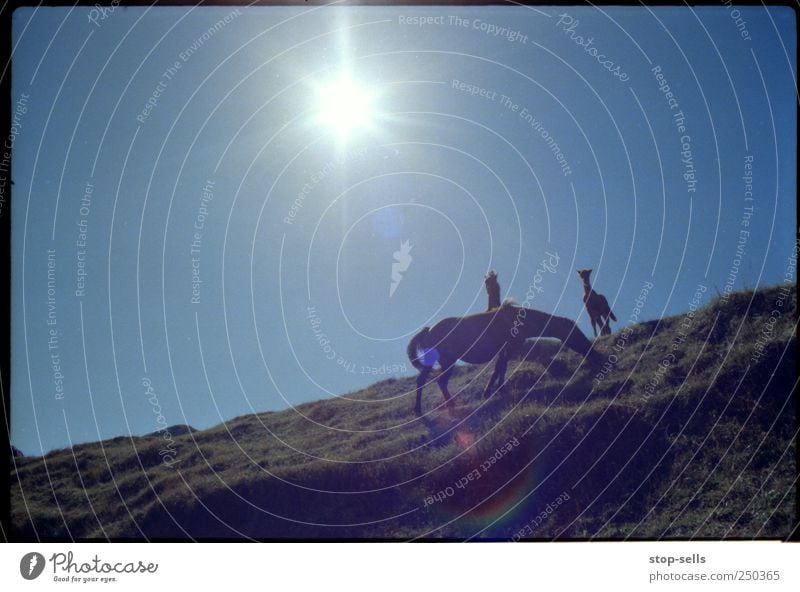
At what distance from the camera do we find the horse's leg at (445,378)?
37.3 feet

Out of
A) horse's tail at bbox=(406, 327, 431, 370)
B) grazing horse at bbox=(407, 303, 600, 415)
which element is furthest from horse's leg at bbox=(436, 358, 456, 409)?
horse's tail at bbox=(406, 327, 431, 370)

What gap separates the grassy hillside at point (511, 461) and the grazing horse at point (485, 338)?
0.17 m

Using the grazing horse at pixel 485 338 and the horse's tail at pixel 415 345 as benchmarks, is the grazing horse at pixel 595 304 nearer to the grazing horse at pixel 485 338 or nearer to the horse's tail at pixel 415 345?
the grazing horse at pixel 485 338

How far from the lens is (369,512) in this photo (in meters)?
10.8

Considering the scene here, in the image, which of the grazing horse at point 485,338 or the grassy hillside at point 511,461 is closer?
the grassy hillside at point 511,461

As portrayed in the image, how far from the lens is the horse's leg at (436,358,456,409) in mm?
11383
